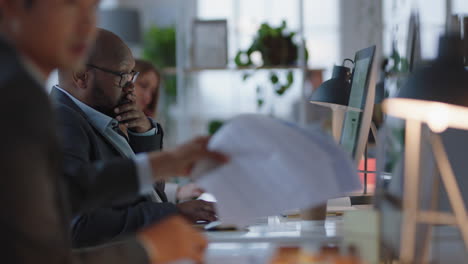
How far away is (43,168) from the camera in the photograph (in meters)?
0.83

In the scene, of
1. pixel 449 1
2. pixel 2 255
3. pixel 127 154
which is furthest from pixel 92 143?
pixel 449 1

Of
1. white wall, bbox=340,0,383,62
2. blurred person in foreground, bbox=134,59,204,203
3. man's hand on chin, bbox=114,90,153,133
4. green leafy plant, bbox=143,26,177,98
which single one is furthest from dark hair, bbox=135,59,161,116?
white wall, bbox=340,0,383,62

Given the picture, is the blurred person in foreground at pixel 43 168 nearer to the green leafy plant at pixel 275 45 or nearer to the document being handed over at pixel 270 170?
the document being handed over at pixel 270 170

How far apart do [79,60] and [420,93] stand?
0.55m

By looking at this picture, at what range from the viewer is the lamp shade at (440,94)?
3.36ft

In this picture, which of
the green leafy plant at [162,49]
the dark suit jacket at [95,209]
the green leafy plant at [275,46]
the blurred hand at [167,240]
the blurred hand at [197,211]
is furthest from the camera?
the green leafy plant at [162,49]

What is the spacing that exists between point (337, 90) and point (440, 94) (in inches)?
36.3

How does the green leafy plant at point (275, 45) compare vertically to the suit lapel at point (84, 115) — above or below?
above

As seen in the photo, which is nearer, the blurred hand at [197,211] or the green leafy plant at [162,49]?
the blurred hand at [197,211]

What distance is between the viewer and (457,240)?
1043 mm

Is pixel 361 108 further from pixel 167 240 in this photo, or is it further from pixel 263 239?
pixel 167 240

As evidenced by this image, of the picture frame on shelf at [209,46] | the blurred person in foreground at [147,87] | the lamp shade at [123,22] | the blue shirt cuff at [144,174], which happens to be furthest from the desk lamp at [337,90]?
the lamp shade at [123,22]

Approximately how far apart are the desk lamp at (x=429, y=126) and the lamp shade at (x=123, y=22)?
5.56 m

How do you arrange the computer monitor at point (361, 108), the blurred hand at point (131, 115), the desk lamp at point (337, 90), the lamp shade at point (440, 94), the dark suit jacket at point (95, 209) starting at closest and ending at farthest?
the lamp shade at point (440, 94), the computer monitor at point (361, 108), the dark suit jacket at point (95, 209), the desk lamp at point (337, 90), the blurred hand at point (131, 115)
